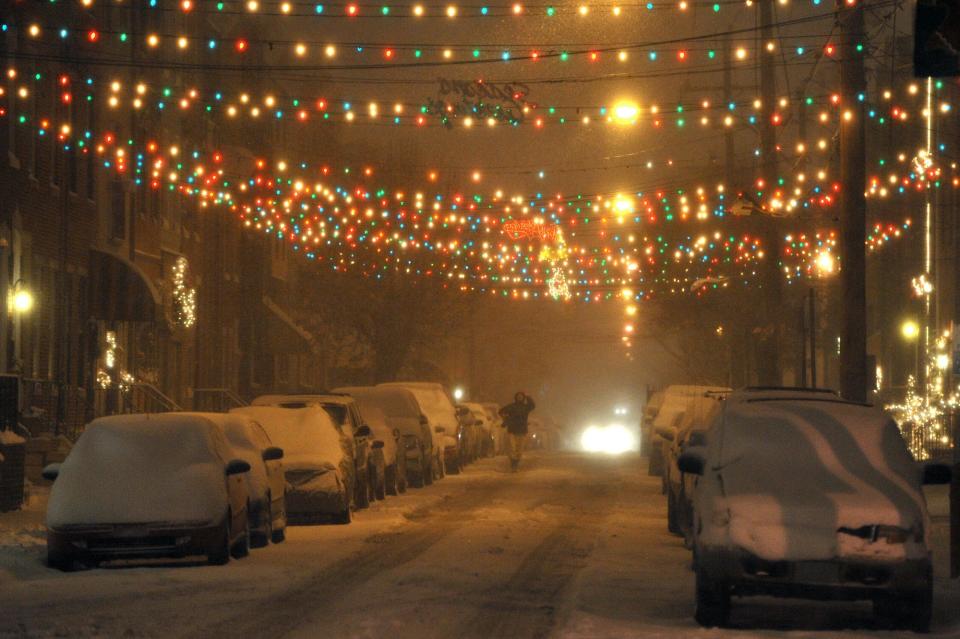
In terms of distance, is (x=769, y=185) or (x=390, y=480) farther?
(x=769, y=185)

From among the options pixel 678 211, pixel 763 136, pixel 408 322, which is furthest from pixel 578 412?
pixel 763 136

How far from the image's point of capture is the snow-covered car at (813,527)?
11.4 m

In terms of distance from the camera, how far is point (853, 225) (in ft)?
68.9

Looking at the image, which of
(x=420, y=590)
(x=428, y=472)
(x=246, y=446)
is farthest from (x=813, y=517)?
(x=428, y=472)

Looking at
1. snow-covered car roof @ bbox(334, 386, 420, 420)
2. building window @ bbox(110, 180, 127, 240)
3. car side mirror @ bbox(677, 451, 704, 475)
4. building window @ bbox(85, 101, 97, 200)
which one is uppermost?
building window @ bbox(85, 101, 97, 200)

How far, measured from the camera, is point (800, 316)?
26266 millimetres

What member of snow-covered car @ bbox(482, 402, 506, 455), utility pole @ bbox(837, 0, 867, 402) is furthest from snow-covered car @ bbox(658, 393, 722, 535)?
snow-covered car @ bbox(482, 402, 506, 455)

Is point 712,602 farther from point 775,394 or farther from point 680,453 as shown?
point 680,453

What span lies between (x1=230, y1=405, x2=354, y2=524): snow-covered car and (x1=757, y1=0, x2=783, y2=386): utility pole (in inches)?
488

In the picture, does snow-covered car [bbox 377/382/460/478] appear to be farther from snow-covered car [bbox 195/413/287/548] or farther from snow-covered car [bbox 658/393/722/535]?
snow-covered car [bbox 195/413/287/548]

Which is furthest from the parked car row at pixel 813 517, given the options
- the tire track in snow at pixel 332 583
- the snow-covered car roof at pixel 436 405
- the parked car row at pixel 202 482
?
the snow-covered car roof at pixel 436 405

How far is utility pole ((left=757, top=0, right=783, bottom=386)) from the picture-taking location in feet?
103

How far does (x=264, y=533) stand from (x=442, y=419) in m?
17.8

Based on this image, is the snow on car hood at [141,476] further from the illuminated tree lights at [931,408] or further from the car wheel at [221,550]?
the illuminated tree lights at [931,408]
